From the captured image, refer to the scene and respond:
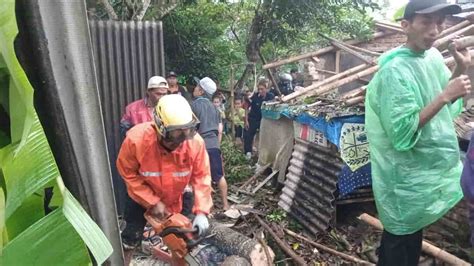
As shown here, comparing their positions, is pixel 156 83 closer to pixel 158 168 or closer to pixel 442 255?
pixel 158 168

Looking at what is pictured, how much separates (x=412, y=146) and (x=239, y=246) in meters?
1.96

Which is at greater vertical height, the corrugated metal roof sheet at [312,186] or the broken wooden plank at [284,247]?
the corrugated metal roof sheet at [312,186]

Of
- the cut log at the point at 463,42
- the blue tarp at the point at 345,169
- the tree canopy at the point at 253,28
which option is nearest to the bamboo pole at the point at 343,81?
the blue tarp at the point at 345,169

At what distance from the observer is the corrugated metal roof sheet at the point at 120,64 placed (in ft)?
17.4

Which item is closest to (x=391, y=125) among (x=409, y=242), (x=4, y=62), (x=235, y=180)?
(x=409, y=242)

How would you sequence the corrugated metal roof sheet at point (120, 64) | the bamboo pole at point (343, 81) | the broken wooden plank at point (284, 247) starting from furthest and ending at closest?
the bamboo pole at point (343, 81) → the corrugated metal roof sheet at point (120, 64) → the broken wooden plank at point (284, 247)

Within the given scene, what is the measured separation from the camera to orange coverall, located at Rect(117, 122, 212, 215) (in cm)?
341

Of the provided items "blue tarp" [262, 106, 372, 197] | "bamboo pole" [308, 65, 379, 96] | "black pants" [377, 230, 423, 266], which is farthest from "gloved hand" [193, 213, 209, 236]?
"bamboo pole" [308, 65, 379, 96]

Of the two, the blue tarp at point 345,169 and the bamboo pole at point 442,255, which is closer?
the bamboo pole at point 442,255

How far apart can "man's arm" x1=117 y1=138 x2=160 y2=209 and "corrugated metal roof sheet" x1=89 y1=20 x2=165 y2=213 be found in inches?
71.7

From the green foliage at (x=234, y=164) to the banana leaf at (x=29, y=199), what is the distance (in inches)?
273

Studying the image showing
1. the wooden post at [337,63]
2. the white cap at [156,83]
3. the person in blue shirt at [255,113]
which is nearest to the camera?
the white cap at [156,83]

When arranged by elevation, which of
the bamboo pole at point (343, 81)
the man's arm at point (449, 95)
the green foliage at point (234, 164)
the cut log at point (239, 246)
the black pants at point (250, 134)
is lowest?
the green foliage at point (234, 164)

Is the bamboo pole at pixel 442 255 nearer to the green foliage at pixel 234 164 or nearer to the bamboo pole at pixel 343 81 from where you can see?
the bamboo pole at pixel 343 81
